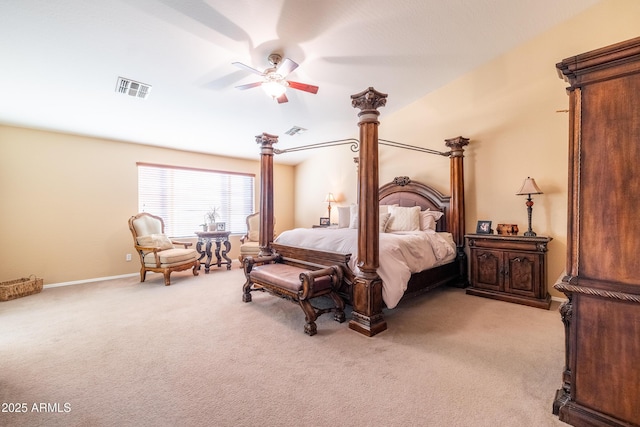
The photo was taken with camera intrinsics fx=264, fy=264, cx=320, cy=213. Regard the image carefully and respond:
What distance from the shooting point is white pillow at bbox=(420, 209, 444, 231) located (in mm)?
4152

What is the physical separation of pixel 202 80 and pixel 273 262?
2.54 meters

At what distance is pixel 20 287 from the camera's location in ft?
12.1

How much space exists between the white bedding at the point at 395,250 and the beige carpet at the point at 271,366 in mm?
458

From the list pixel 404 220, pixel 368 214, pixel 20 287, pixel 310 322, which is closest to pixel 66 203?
pixel 20 287

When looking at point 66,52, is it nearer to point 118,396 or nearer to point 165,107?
point 165,107

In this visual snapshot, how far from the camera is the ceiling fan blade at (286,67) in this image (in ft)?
8.21

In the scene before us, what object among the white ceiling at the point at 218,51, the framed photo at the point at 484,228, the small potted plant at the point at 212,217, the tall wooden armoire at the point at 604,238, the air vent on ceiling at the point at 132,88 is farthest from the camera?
the small potted plant at the point at 212,217

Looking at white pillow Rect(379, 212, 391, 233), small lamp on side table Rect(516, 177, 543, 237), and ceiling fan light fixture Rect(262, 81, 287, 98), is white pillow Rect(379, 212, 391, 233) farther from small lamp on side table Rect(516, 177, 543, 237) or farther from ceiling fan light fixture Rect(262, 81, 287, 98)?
ceiling fan light fixture Rect(262, 81, 287, 98)

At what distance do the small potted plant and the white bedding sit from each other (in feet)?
7.52

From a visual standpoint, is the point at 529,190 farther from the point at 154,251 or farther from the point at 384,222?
the point at 154,251

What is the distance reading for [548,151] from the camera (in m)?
3.50

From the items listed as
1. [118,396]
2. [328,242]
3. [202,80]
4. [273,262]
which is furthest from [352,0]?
[118,396]

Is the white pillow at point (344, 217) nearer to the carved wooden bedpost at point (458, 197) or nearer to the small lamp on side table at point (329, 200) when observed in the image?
the small lamp on side table at point (329, 200)

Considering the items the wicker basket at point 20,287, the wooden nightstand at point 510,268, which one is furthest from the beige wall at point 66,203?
the wooden nightstand at point 510,268
